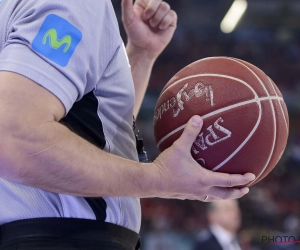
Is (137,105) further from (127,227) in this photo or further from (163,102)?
(127,227)

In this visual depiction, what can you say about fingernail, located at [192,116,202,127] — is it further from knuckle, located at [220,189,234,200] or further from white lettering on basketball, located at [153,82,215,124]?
knuckle, located at [220,189,234,200]

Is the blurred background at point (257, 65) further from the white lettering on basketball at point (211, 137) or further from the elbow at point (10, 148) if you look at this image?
the elbow at point (10, 148)

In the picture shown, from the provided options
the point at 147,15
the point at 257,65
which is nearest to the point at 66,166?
the point at 147,15

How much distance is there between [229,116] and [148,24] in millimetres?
593

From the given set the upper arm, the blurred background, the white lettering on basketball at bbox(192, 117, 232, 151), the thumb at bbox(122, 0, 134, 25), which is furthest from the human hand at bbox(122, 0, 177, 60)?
the blurred background

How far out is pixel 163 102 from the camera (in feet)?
3.81

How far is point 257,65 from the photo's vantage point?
8.62 meters

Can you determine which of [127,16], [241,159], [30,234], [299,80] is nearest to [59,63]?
[30,234]

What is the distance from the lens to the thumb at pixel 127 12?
1.51 m

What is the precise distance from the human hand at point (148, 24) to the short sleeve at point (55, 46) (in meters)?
0.56

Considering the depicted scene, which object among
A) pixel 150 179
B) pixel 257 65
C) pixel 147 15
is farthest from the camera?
pixel 257 65

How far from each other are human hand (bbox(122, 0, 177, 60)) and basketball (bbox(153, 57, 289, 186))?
0.40m

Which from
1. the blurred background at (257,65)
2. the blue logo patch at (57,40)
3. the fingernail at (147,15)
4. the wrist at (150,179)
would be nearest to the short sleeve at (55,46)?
the blue logo patch at (57,40)

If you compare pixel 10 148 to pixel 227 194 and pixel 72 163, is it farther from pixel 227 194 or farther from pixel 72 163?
pixel 227 194
